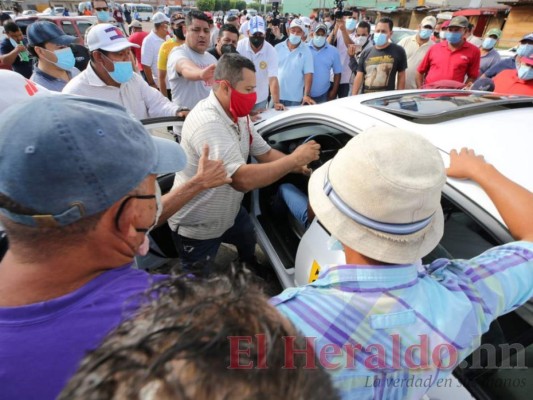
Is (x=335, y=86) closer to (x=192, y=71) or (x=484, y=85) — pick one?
(x=484, y=85)

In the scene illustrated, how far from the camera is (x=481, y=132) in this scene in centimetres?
144

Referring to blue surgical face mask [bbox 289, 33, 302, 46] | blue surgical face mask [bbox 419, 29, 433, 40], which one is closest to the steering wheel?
blue surgical face mask [bbox 289, 33, 302, 46]

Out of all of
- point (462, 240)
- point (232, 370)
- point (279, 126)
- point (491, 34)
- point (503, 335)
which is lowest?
point (503, 335)

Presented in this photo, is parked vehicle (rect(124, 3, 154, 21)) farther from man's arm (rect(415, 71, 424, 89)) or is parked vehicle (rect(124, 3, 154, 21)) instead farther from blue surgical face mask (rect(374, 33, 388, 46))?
man's arm (rect(415, 71, 424, 89))

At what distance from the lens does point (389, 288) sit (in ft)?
2.74

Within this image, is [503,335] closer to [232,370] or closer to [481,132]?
[481,132]

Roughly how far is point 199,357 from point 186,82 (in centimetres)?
384

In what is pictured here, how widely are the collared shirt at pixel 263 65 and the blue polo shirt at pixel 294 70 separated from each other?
13.9 inches

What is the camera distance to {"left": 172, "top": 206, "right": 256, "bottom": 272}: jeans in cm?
225

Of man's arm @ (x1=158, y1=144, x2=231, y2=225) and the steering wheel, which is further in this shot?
the steering wheel

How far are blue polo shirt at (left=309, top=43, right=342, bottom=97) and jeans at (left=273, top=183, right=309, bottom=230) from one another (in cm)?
330

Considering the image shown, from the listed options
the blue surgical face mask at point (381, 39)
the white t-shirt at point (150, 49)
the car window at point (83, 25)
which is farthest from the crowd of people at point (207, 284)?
the car window at point (83, 25)

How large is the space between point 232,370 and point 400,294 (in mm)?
596

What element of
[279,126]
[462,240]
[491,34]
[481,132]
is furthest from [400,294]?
[491,34]
